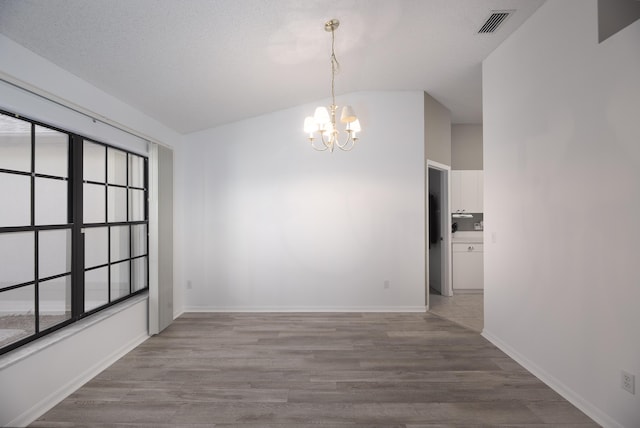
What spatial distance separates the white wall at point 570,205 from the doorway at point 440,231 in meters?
1.96

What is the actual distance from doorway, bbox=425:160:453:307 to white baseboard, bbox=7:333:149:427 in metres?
4.58

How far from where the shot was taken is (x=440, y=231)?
5496mm

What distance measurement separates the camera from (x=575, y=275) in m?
2.27

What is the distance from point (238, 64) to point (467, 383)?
3559 millimetres

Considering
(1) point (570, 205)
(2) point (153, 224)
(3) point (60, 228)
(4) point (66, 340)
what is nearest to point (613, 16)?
(1) point (570, 205)

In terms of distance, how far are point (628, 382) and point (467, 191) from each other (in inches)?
159

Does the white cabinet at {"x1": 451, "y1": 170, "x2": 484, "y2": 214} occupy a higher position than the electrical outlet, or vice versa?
the white cabinet at {"x1": 451, "y1": 170, "x2": 484, "y2": 214}

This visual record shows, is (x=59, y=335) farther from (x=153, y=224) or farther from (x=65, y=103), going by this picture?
(x=65, y=103)

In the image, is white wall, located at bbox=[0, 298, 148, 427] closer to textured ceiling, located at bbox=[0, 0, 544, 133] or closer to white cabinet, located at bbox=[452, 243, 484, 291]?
textured ceiling, located at bbox=[0, 0, 544, 133]

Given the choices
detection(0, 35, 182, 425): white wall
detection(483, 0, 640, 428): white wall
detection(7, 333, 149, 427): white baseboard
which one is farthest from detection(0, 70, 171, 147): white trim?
detection(483, 0, 640, 428): white wall

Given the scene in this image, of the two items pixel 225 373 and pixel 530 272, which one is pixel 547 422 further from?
pixel 225 373

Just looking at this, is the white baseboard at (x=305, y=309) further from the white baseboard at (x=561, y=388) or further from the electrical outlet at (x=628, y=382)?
the electrical outlet at (x=628, y=382)

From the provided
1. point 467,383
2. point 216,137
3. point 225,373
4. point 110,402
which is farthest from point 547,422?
point 216,137

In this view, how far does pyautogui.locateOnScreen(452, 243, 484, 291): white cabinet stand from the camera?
539 centimetres
